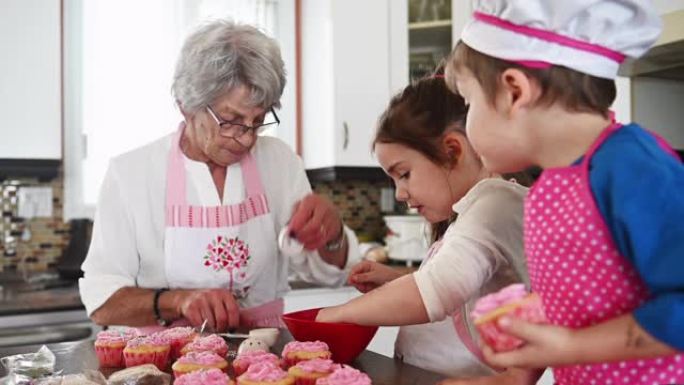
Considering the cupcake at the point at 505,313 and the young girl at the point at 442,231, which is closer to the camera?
the cupcake at the point at 505,313

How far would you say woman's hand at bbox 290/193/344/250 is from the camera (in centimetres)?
152

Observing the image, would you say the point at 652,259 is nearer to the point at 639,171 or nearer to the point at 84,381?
Answer: the point at 639,171

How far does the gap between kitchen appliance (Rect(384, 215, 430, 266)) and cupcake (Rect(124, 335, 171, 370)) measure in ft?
5.74

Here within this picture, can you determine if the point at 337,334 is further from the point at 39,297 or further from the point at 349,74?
the point at 349,74

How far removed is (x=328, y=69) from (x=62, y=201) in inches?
47.5

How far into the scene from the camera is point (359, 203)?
3348mm

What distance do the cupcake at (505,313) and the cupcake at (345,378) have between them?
0.94 ft

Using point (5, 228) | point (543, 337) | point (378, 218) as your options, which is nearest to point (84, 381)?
point (543, 337)

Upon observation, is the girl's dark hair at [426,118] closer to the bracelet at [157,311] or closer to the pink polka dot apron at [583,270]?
the pink polka dot apron at [583,270]

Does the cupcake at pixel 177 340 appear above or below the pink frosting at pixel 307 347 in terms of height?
below

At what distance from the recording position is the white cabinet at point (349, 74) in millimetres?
2914

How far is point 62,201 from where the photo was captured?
9.23ft

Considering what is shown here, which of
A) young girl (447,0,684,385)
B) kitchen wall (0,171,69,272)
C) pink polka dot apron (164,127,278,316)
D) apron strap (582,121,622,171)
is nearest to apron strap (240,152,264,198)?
pink polka dot apron (164,127,278,316)

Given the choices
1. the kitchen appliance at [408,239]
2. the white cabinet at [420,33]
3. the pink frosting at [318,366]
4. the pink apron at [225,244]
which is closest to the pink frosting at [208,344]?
the pink frosting at [318,366]
